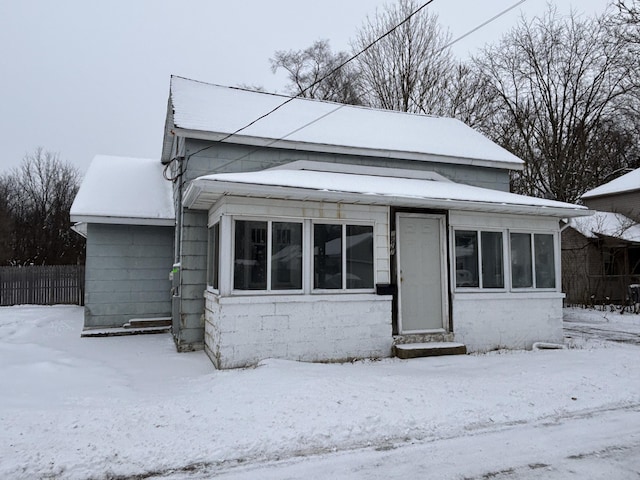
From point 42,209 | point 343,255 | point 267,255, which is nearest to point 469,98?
point 343,255

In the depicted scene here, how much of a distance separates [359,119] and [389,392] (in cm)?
797

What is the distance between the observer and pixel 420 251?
8.20m

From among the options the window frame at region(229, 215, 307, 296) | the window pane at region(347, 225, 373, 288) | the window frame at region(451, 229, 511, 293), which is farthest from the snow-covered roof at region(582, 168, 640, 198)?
the window frame at region(229, 215, 307, 296)

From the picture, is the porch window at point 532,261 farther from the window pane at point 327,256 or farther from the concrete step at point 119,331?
the concrete step at point 119,331

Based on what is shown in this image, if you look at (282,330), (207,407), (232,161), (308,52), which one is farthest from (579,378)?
(308,52)

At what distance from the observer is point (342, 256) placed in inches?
294

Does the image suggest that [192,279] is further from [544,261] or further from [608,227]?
[608,227]

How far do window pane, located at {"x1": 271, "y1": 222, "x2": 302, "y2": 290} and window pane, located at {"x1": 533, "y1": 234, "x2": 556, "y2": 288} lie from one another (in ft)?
16.8

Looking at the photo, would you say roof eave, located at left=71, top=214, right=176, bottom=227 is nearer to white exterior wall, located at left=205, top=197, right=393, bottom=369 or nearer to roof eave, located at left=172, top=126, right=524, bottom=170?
roof eave, located at left=172, top=126, right=524, bottom=170

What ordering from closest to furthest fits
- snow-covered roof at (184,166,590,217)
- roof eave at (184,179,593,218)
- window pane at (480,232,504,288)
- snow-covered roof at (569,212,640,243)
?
roof eave at (184,179,593,218), snow-covered roof at (184,166,590,217), window pane at (480,232,504,288), snow-covered roof at (569,212,640,243)

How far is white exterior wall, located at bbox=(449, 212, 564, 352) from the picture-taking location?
820cm

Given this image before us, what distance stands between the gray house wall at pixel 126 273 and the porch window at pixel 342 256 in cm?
499

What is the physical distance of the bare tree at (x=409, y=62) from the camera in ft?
72.0

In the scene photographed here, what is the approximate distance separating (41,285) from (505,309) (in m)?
15.5
